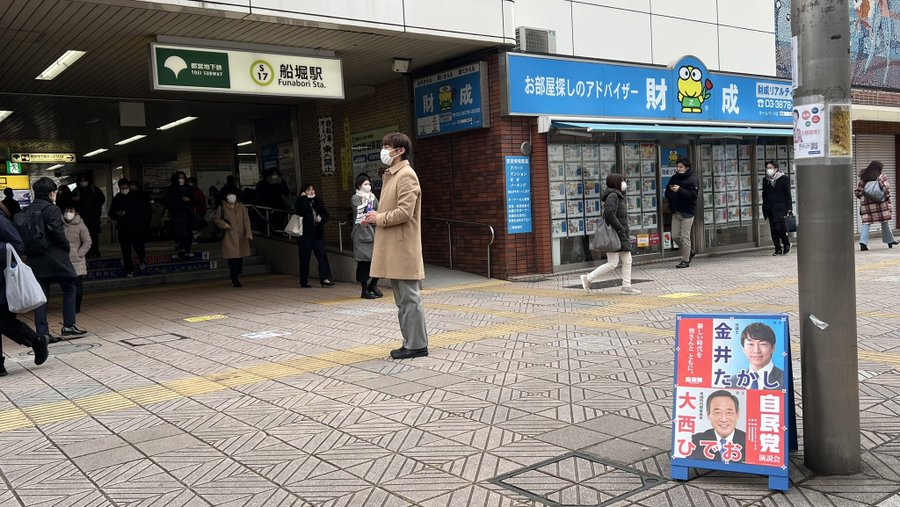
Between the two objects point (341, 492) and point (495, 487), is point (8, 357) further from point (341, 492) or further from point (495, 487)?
point (495, 487)

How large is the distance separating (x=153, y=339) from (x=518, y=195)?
6349 millimetres

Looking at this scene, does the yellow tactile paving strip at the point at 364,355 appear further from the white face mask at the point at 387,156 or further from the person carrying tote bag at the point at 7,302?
the white face mask at the point at 387,156

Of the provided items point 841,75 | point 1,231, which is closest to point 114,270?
point 1,231

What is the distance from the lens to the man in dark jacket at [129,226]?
13953mm

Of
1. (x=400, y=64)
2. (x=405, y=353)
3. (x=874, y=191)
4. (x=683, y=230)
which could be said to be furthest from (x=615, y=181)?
(x=874, y=191)

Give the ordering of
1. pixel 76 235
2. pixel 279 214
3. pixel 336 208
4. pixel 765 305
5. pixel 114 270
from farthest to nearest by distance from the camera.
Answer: pixel 279 214 → pixel 336 208 → pixel 114 270 → pixel 76 235 → pixel 765 305

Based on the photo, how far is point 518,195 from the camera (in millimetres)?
12508

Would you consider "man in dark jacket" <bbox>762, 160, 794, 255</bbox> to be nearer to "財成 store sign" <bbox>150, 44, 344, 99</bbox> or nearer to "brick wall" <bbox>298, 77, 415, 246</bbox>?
"brick wall" <bbox>298, 77, 415, 246</bbox>

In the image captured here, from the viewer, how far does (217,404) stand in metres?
5.32

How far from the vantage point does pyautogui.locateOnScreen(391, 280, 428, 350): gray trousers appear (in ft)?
21.3

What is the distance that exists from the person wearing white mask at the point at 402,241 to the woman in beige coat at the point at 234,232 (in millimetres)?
6794

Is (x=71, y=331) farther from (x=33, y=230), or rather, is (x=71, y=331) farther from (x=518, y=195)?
(x=518, y=195)

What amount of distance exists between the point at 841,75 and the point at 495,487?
249 cm

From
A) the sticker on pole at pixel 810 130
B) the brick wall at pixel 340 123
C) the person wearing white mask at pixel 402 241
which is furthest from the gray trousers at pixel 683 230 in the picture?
the sticker on pole at pixel 810 130
